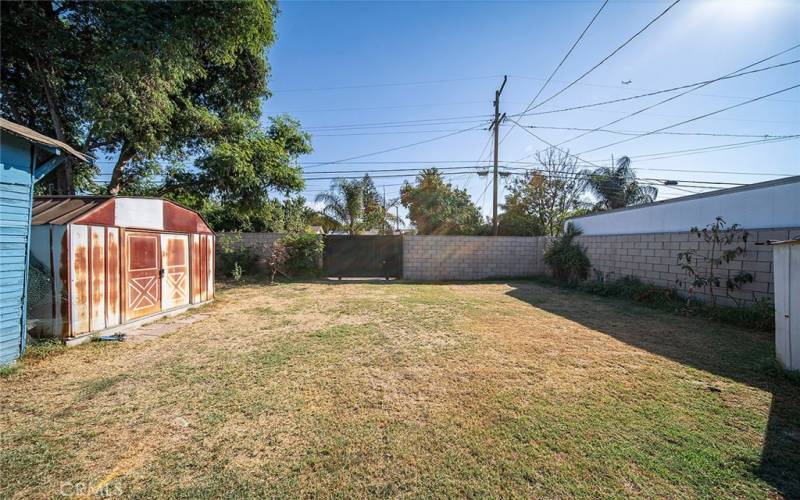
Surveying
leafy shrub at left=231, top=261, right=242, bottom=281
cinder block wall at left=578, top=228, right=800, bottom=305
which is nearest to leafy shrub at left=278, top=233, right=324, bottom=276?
leafy shrub at left=231, top=261, right=242, bottom=281

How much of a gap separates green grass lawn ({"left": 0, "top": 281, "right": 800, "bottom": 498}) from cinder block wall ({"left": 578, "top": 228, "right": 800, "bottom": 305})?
1492 mm

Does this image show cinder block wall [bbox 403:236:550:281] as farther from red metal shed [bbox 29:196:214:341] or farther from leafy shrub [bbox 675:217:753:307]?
red metal shed [bbox 29:196:214:341]

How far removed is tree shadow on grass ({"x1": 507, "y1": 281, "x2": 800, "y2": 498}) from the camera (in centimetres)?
→ 187

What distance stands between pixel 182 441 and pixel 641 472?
3122 mm

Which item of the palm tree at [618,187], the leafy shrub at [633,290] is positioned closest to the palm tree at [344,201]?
the leafy shrub at [633,290]

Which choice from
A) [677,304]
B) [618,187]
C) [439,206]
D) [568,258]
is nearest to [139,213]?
[677,304]

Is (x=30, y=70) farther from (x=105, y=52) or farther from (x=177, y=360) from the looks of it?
(x=177, y=360)

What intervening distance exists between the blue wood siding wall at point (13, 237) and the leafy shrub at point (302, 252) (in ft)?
23.7

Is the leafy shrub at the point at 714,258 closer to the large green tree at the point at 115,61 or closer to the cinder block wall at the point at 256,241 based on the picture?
the large green tree at the point at 115,61

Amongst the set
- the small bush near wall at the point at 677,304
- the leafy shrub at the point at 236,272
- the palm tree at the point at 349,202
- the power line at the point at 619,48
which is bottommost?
the small bush near wall at the point at 677,304

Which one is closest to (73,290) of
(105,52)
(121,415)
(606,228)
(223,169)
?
(121,415)

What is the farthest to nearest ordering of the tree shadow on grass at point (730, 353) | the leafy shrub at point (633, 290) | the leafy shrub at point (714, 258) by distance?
the leafy shrub at point (633, 290) → the leafy shrub at point (714, 258) → the tree shadow on grass at point (730, 353)

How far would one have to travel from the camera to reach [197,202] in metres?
12.0

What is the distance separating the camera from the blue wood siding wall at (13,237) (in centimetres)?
321
